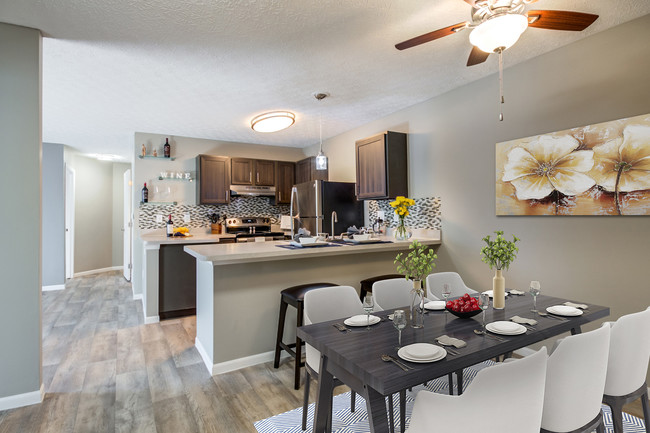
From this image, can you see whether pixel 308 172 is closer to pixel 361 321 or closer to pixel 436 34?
pixel 436 34

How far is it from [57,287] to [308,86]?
5.84 m

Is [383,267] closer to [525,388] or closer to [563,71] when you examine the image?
[563,71]

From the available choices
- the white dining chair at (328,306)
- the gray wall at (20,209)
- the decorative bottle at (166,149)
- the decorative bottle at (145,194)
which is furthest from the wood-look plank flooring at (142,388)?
the decorative bottle at (166,149)

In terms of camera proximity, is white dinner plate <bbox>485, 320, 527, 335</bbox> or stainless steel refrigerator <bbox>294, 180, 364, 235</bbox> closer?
white dinner plate <bbox>485, 320, 527, 335</bbox>

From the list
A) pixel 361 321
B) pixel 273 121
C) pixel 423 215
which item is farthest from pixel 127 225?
pixel 361 321

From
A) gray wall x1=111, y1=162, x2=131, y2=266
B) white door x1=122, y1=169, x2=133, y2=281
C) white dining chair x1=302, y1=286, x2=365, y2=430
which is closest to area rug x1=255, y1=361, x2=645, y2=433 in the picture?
white dining chair x1=302, y1=286, x2=365, y2=430

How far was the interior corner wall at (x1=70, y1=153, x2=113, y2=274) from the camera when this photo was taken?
7.45 m

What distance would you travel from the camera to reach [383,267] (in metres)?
3.73

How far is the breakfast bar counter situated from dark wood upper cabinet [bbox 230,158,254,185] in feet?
8.47

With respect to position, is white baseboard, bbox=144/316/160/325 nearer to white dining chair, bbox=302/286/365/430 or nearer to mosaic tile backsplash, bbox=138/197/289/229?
mosaic tile backsplash, bbox=138/197/289/229

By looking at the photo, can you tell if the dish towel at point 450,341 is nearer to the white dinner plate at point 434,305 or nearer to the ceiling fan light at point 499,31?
the white dinner plate at point 434,305

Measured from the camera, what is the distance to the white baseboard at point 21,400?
7.63ft

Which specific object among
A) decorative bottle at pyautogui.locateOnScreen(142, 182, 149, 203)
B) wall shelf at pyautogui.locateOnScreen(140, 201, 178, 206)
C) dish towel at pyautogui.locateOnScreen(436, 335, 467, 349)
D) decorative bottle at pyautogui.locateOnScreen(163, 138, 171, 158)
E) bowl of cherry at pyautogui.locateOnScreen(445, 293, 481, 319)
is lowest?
dish towel at pyautogui.locateOnScreen(436, 335, 467, 349)

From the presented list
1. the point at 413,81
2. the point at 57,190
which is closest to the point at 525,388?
the point at 413,81
